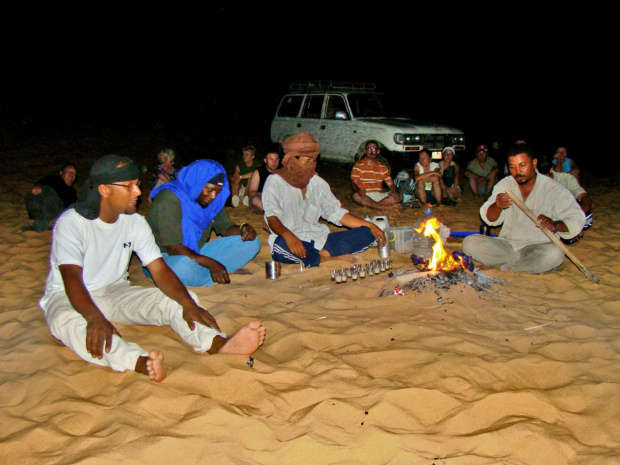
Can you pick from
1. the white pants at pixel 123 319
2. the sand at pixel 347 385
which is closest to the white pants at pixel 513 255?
the sand at pixel 347 385

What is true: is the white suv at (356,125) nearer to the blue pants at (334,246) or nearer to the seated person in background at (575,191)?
the seated person in background at (575,191)

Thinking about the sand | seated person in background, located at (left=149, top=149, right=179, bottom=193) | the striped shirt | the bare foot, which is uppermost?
seated person in background, located at (left=149, top=149, right=179, bottom=193)

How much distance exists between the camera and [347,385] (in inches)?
122

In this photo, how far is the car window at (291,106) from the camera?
39.9ft

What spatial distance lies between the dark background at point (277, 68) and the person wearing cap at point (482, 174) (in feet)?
27.3

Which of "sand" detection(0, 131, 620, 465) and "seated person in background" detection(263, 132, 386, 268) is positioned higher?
"seated person in background" detection(263, 132, 386, 268)

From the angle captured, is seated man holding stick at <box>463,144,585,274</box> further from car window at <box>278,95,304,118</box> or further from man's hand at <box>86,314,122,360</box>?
car window at <box>278,95,304,118</box>

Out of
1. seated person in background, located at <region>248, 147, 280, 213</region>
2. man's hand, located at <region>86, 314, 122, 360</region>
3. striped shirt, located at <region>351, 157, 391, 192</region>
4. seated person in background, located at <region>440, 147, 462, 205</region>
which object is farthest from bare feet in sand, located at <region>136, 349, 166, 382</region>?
seated person in background, located at <region>440, 147, 462, 205</region>

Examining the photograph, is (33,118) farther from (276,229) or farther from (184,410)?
(184,410)

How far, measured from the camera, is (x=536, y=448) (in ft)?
8.30

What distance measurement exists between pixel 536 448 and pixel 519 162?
11.0 ft

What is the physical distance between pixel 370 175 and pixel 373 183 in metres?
0.15

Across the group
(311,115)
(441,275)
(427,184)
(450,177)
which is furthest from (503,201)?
(311,115)

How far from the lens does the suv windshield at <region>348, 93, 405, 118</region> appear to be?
36.2 feet
